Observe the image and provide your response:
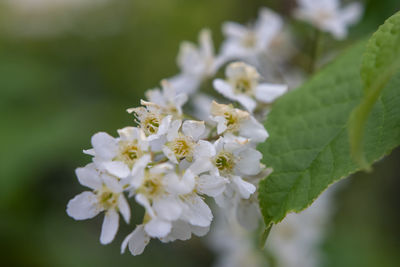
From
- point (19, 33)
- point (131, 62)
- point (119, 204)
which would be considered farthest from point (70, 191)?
point (119, 204)

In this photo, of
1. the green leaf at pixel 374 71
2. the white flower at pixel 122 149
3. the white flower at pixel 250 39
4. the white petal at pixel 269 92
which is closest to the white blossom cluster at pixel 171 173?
the white flower at pixel 122 149

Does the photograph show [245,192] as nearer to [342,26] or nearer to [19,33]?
[342,26]

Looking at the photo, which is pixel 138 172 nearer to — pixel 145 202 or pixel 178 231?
pixel 145 202

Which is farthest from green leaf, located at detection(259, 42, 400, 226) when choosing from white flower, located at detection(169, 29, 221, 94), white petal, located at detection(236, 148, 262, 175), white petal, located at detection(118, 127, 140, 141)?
white flower, located at detection(169, 29, 221, 94)

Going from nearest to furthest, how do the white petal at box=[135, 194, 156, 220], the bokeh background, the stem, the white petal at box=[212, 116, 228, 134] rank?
the white petal at box=[135, 194, 156, 220], the white petal at box=[212, 116, 228, 134], the stem, the bokeh background

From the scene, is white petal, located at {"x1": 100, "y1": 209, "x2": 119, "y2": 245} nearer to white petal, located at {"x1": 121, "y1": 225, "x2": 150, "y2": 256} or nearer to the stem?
white petal, located at {"x1": 121, "y1": 225, "x2": 150, "y2": 256}

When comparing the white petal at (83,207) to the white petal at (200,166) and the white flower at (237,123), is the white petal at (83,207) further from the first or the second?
the white flower at (237,123)

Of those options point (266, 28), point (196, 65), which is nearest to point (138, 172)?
point (196, 65)
